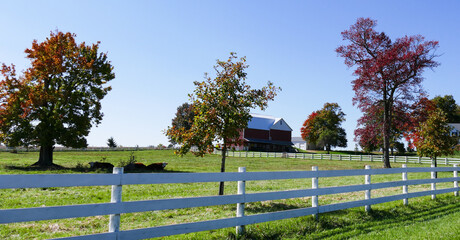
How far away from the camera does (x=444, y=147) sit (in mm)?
22578

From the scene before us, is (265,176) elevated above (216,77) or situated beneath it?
situated beneath

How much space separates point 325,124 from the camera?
3524 inches

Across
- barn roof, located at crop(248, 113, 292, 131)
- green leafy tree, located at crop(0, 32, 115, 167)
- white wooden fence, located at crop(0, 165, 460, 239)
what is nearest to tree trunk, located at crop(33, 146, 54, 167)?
green leafy tree, located at crop(0, 32, 115, 167)

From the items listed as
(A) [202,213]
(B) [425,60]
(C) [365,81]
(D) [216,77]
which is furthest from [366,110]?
(A) [202,213]

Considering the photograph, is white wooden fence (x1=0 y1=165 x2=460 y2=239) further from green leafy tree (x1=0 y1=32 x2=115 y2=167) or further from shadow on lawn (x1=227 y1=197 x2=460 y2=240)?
green leafy tree (x1=0 y1=32 x2=115 y2=167)

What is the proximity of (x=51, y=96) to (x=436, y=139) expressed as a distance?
1112 inches

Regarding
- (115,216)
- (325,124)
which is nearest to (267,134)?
(325,124)

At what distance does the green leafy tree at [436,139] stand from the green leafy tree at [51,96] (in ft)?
84.2

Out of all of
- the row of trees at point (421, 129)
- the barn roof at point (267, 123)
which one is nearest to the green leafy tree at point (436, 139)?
the row of trees at point (421, 129)

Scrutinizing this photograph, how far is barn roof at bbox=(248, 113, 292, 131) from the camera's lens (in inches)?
3219

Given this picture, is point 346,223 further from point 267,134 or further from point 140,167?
point 267,134

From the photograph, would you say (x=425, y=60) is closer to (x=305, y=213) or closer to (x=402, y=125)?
(x=402, y=125)

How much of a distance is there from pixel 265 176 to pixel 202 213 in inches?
132

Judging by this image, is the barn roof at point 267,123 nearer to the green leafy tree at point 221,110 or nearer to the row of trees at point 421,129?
the row of trees at point 421,129
